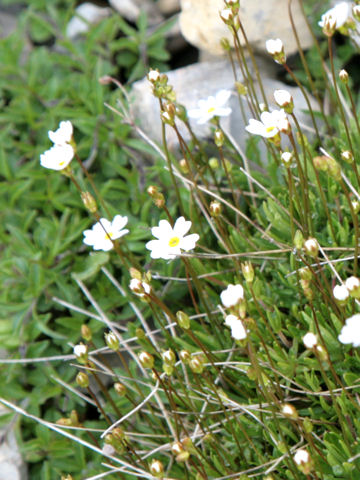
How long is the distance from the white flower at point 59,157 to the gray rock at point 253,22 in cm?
138

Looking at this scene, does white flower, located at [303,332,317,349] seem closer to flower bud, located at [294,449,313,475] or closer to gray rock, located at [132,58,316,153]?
flower bud, located at [294,449,313,475]

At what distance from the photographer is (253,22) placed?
3260mm

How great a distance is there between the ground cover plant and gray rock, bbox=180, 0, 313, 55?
0.22 metres

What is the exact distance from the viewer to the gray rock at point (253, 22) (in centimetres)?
324

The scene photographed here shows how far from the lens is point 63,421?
216 cm

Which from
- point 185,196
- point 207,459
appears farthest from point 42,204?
point 207,459

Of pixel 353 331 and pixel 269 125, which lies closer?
pixel 353 331

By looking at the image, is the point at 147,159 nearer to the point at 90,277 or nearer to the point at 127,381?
A: the point at 90,277

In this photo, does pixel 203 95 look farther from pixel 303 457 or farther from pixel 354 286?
pixel 303 457

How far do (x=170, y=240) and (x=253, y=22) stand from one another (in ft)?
5.28

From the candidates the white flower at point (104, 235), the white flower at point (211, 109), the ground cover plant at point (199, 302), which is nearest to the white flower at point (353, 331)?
the ground cover plant at point (199, 302)

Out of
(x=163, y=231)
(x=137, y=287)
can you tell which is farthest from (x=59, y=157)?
(x=137, y=287)

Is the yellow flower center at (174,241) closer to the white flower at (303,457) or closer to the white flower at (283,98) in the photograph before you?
the white flower at (283,98)

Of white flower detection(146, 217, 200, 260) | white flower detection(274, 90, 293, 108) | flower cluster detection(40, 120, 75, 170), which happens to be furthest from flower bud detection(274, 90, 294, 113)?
flower cluster detection(40, 120, 75, 170)
